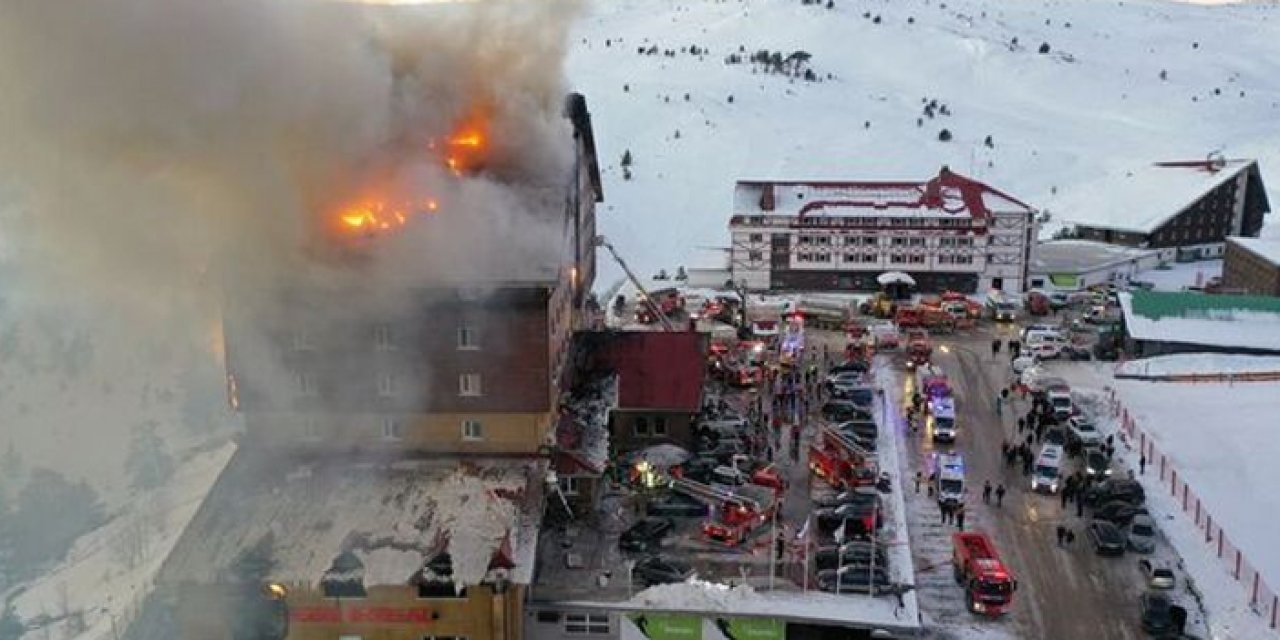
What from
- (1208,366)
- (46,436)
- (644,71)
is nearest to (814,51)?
(644,71)

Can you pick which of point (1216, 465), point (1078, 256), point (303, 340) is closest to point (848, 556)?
point (303, 340)

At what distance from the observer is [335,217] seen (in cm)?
2442

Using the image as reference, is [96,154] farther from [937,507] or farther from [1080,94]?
[1080,94]

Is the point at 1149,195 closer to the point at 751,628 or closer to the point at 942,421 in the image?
the point at 942,421

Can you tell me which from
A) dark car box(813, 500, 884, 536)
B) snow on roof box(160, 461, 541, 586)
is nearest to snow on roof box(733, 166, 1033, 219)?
dark car box(813, 500, 884, 536)

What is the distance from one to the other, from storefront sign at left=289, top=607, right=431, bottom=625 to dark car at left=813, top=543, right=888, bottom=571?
7492 mm

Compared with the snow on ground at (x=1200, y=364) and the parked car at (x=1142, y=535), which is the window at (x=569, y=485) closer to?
the parked car at (x=1142, y=535)

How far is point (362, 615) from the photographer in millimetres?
21375

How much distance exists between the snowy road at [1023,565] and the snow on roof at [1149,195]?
32.2m

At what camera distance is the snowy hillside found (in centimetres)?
7838

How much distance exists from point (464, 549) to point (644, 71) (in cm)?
7964

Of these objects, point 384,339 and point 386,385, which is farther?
point 386,385

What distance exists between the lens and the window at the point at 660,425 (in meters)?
29.7

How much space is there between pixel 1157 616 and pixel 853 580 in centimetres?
559
